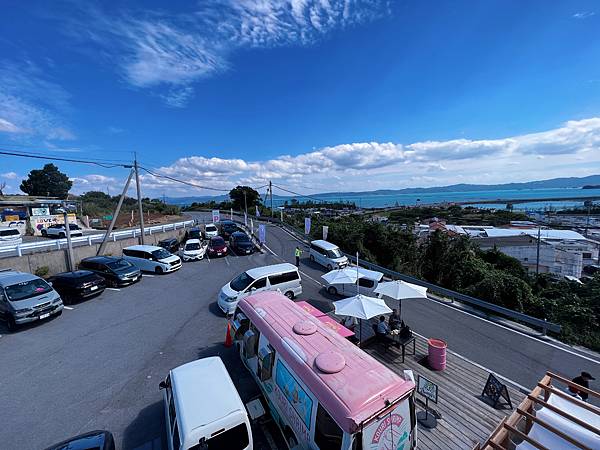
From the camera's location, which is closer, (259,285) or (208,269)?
(259,285)

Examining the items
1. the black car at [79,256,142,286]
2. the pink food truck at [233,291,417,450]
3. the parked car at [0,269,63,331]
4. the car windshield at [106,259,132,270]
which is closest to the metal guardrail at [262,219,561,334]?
the pink food truck at [233,291,417,450]

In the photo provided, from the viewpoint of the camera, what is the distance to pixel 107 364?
7723 millimetres

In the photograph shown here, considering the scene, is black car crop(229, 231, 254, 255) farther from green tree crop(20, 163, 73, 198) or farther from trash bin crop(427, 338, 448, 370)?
green tree crop(20, 163, 73, 198)

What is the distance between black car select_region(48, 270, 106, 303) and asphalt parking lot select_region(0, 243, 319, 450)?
51 cm

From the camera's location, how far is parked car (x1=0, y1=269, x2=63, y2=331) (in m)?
9.41

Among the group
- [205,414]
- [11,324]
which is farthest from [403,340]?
[11,324]

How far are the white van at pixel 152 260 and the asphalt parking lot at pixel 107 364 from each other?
10.7 feet

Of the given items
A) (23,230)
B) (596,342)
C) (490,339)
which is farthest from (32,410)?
(23,230)

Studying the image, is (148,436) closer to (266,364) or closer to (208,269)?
(266,364)

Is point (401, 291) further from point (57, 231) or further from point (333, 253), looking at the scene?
point (57, 231)

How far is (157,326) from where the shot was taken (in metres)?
9.96

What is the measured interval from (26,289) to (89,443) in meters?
9.72

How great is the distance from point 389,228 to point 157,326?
22.4 m

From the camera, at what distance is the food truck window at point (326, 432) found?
11.8 feet
